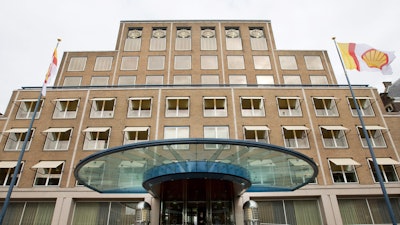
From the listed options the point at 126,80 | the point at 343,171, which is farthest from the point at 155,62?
the point at 343,171

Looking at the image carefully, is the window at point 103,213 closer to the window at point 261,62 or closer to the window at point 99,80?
the window at point 99,80

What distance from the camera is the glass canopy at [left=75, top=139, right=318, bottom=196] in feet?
43.2

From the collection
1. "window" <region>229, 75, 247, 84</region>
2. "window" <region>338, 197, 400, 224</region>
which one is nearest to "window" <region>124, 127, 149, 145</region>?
"window" <region>229, 75, 247, 84</region>

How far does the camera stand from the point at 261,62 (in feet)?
107

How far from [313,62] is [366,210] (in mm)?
17977

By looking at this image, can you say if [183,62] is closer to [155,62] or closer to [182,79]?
[182,79]

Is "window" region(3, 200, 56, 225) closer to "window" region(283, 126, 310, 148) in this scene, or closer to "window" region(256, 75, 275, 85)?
"window" region(283, 126, 310, 148)

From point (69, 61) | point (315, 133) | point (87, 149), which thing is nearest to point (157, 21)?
point (69, 61)

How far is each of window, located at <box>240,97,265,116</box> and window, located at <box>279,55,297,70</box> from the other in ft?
28.5

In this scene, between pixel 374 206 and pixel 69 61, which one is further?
pixel 69 61

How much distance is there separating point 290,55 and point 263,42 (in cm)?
371

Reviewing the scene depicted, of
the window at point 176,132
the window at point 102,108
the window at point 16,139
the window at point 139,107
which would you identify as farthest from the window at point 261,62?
the window at point 16,139

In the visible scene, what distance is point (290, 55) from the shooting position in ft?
109

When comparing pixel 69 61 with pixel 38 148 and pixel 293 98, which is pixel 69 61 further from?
pixel 293 98
